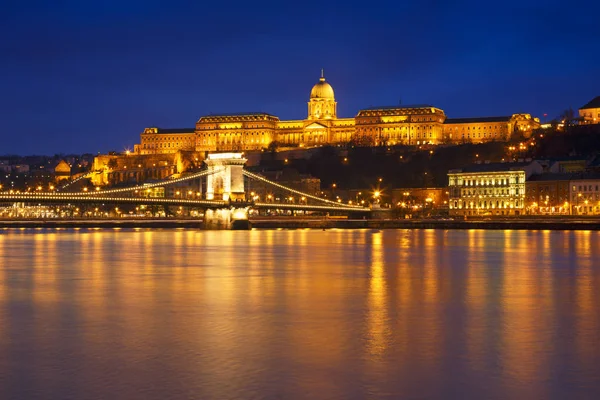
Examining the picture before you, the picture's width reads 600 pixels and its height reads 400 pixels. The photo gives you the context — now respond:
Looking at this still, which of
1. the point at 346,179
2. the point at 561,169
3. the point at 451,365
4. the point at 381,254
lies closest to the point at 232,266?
the point at 381,254

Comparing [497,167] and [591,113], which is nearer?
[497,167]

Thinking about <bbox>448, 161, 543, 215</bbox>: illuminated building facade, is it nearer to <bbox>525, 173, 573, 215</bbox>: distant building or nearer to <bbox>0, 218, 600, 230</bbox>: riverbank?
<bbox>525, 173, 573, 215</bbox>: distant building

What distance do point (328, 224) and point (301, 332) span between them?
47125mm

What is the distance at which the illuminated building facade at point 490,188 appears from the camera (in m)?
63.7

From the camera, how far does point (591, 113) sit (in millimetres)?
86312

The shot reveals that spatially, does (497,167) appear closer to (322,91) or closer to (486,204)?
(486,204)

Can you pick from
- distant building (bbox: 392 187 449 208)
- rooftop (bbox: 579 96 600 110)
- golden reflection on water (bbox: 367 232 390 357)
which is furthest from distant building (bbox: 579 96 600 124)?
golden reflection on water (bbox: 367 232 390 357)

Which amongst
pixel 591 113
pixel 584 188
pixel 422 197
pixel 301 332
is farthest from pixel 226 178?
pixel 591 113

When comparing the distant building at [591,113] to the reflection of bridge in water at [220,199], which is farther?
the distant building at [591,113]

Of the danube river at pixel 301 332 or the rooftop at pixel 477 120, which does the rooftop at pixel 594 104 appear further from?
the danube river at pixel 301 332

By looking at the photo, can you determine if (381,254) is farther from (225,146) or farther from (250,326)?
(225,146)

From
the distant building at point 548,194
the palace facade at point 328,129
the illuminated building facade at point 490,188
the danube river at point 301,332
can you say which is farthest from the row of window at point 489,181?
the danube river at point 301,332

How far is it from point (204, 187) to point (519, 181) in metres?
21.7

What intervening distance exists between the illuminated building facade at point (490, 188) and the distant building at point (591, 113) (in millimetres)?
21887
